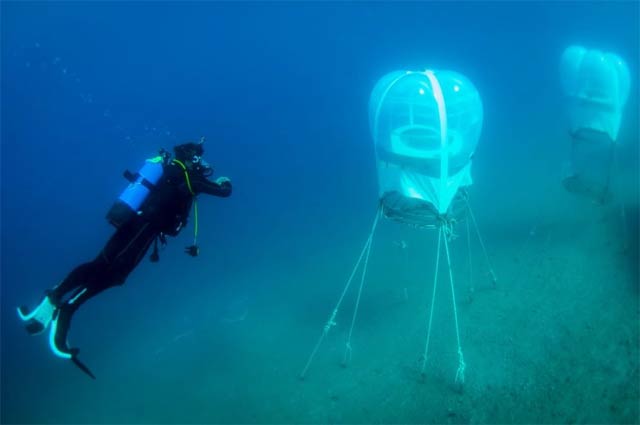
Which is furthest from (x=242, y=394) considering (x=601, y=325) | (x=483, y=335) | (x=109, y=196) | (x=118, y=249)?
(x=109, y=196)

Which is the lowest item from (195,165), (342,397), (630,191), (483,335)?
(342,397)

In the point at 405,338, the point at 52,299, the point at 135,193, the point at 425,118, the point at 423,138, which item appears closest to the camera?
the point at 52,299

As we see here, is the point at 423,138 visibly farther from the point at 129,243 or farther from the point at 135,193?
the point at 129,243

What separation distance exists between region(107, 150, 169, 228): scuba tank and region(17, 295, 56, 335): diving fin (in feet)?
4.61

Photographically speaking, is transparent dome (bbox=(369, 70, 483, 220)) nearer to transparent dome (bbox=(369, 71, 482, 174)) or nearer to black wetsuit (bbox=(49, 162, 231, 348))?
transparent dome (bbox=(369, 71, 482, 174))

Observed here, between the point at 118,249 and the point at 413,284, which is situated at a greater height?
the point at 118,249

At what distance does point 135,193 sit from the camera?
5551 mm

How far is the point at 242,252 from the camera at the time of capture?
1806 cm

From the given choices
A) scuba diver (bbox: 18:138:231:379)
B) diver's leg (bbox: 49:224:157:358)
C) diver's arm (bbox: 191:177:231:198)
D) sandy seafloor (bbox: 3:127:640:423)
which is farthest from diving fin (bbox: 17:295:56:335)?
sandy seafloor (bbox: 3:127:640:423)

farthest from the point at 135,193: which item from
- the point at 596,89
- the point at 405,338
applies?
the point at 596,89

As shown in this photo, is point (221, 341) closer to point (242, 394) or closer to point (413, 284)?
point (242, 394)

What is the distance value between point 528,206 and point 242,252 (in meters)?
11.8

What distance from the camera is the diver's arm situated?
582cm

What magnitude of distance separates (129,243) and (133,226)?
252 mm
